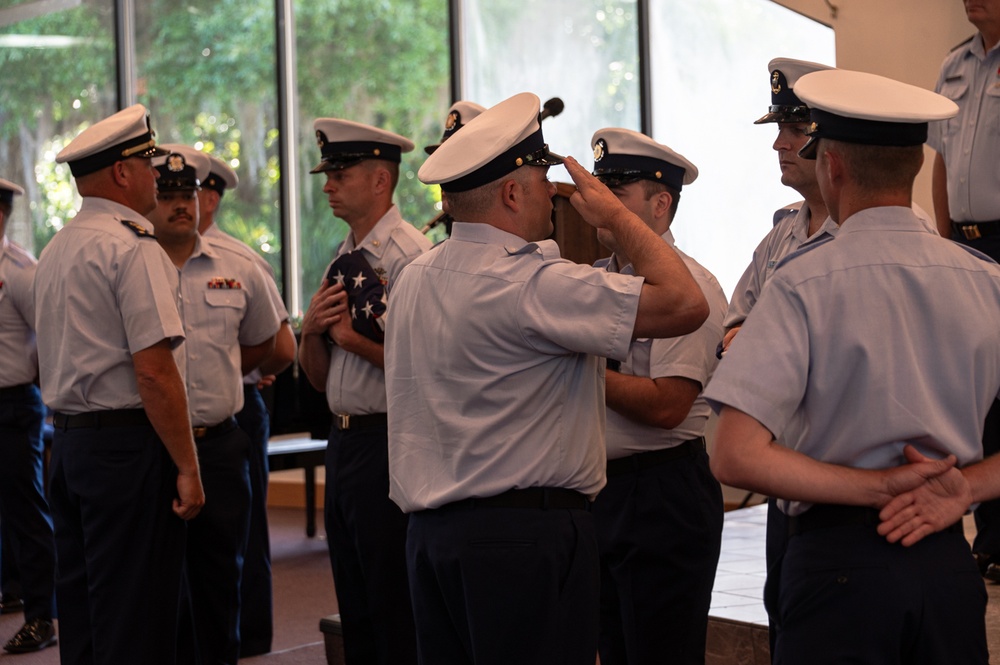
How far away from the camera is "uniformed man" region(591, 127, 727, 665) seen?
9.03 feet

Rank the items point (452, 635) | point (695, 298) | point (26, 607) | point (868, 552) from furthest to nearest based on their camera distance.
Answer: point (26, 607) → point (452, 635) → point (695, 298) → point (868, 552)

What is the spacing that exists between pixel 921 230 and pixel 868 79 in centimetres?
26

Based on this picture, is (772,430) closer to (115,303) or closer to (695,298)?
(695,298)

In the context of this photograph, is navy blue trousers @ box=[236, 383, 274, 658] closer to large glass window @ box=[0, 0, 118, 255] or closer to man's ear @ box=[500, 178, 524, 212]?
man's ear @ box=[500, 178, 524, 212]

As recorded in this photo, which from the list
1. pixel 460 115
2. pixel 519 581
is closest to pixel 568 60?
pixel 460 115

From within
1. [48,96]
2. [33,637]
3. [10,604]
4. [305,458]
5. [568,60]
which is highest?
[568,60]

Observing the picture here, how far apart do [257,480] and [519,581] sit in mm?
2825

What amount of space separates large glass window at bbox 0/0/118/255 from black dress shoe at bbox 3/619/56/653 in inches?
173

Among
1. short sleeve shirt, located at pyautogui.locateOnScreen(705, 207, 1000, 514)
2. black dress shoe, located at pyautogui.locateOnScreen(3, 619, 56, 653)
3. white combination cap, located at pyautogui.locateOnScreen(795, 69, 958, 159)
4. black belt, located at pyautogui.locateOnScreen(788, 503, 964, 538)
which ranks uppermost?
white combination cap, located at pyautogui.locateOnScreen(795, 69, 958, 159)

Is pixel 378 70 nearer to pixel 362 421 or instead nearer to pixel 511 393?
pixel 362 421

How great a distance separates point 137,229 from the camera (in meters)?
3.29

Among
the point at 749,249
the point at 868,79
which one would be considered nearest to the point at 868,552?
the point at 868,79

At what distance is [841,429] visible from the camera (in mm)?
1818

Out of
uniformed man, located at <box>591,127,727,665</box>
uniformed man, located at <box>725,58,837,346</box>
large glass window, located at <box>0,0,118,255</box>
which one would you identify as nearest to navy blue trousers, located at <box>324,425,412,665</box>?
uniformed man, located at <box>591,127,727,665</box>
